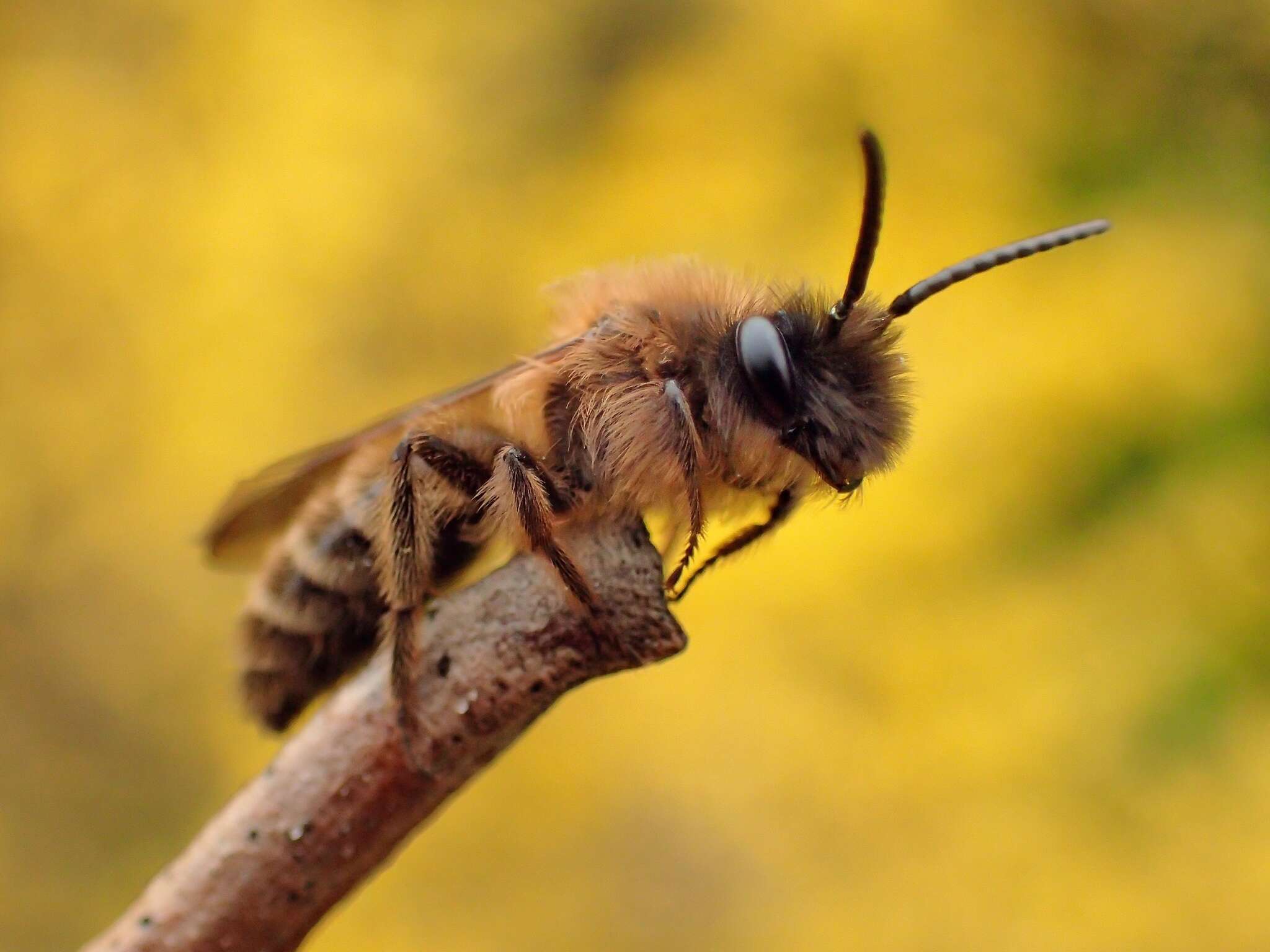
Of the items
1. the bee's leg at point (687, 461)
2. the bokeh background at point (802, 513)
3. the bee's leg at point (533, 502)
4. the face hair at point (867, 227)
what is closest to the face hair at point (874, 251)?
the face hair at point (867, 227)

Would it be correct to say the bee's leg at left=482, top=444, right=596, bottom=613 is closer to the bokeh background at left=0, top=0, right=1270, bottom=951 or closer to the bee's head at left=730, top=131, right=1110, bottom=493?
the bee's head at left=730, top=131, right=1110, bottom=493

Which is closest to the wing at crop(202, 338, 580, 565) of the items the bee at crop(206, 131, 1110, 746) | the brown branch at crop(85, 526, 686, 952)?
the bee at crop(206, 131, 1110, 746)

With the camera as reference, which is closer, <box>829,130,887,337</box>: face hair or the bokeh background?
<box>829,130,887,337</box>: face hair

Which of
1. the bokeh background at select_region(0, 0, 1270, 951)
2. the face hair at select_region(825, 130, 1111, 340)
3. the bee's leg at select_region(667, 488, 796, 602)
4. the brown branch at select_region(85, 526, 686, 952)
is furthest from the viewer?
the bokeh background at select_region(0, 0, 1270, 951)

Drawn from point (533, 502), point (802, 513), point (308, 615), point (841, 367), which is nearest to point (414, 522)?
point (533, 502)

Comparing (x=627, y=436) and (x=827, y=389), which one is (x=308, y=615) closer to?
(x=627, y=436)

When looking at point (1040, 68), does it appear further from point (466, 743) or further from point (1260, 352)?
point (466, 743)

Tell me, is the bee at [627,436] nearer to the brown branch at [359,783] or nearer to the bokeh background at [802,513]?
the brown branch at [359,783]
